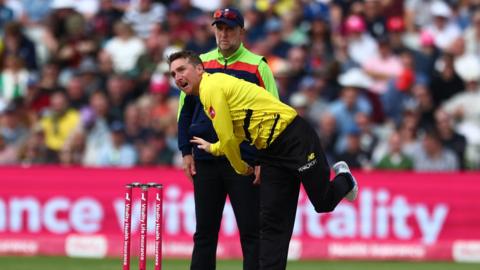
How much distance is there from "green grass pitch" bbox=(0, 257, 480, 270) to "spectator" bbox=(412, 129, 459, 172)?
172cm

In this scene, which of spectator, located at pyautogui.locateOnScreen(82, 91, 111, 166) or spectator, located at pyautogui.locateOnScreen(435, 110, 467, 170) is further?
spectator, located at pyautogui.locateOnScreen(82, 91, 111, 166)

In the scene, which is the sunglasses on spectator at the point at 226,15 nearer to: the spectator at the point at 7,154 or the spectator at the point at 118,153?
the spectator at the point at 118,153

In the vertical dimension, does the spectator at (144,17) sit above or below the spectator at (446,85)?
above

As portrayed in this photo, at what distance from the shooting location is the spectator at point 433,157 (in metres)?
16.4

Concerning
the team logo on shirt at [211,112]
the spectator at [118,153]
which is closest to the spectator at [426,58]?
the spectator at [118,153]

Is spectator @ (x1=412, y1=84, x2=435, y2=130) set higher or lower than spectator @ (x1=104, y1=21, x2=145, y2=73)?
lower

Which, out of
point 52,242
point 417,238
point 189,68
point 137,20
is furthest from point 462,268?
point 137,20

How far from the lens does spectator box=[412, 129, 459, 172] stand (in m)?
16.4

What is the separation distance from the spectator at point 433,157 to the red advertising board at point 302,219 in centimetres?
81

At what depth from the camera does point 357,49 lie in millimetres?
19031

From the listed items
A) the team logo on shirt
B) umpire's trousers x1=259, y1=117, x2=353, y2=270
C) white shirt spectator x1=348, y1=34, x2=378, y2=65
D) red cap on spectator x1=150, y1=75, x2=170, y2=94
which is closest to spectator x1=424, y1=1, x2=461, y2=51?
white shirt spectator x1=348, y1=34, x2=378, y2=65

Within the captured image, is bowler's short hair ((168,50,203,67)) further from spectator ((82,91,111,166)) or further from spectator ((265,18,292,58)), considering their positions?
spectator ((265,18,292,58))

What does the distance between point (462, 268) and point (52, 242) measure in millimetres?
5132

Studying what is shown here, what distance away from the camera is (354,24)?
19141mm
